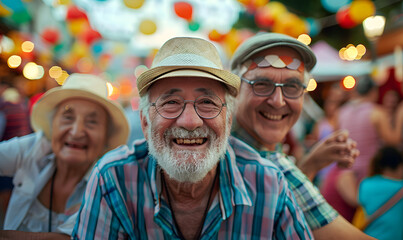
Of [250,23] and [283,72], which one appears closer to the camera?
[283,72]

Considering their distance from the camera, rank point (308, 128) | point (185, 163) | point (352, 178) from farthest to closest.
A: point (308, 128), point (352, 178), point (185, 163)

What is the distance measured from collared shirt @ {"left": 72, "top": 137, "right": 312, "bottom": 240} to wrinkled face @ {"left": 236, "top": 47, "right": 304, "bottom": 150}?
14.1 inches

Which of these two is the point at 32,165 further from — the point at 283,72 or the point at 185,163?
the point at 283,72

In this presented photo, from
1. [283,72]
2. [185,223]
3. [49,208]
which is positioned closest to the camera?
[185,223]

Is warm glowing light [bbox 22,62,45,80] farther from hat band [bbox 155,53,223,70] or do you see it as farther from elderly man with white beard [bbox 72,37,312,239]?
Result: hat band [bbox 155,53,223,70]

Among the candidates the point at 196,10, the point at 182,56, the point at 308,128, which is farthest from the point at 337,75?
the point at 182,56

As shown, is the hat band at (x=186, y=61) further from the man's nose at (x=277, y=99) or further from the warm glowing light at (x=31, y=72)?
the warm glowing light at (x=31, y=72)

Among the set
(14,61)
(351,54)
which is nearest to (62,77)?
(14,61)

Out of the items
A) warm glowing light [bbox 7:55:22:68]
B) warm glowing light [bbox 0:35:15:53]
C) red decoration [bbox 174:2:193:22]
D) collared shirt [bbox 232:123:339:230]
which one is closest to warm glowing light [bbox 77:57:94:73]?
warm glowing light [bbox 7:55:22:68]

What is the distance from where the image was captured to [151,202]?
1571mm

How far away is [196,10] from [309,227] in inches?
248

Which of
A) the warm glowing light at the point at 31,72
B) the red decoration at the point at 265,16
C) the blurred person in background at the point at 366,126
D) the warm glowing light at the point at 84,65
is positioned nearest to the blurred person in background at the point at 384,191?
the blurred person in background at the point at 366,126

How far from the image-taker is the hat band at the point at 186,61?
4.83 feet

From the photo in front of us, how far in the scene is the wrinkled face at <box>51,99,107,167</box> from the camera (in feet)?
6.97
